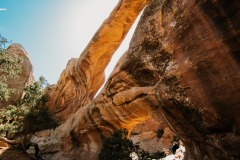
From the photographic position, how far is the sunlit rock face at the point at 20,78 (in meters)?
27.6

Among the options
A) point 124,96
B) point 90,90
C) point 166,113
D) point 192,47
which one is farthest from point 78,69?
point 192,47

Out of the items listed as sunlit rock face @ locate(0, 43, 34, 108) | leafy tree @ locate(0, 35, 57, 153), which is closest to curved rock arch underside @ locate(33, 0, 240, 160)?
leafy tree @ locate(0, 35, 57, 153)

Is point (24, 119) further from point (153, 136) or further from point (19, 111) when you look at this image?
point (153, 136)

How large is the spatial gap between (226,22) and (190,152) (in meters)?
5.32

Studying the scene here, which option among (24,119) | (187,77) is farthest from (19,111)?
(187,77)

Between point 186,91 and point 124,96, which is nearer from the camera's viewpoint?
point 186,91

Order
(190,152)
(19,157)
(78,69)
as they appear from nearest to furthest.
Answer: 1. (190,152)
2. (19,157)
3. (78,69)

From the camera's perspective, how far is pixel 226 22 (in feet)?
21.4

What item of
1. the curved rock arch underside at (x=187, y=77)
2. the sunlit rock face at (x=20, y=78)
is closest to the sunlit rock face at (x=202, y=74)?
the curved rock arch underside at (x=187, y=77)

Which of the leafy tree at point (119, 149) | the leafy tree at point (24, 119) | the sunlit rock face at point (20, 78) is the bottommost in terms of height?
the leafy tree at point (119, 149)

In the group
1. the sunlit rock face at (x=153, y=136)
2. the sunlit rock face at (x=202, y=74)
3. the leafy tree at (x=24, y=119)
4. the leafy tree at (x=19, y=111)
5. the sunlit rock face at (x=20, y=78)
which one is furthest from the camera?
the sunlit rock face at (x=20, y=78)

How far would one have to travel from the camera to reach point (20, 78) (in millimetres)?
29359

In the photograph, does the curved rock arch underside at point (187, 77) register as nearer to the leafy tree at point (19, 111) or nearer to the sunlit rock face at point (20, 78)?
the leafy tree at point (19, 111)

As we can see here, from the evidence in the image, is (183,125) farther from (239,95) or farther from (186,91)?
(239,95)
